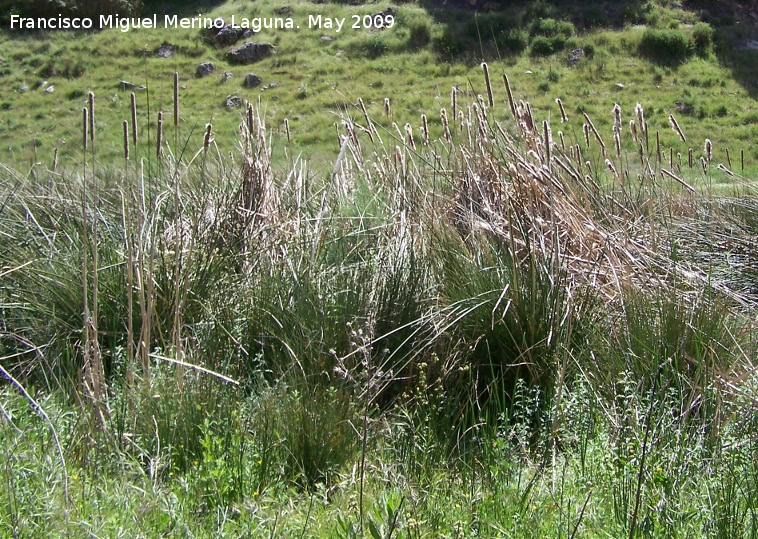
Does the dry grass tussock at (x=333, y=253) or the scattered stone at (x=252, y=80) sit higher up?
the dry grass tussock at (x=333, y=253)

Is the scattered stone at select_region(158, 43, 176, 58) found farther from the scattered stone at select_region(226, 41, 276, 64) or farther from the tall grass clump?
the tall grass clump

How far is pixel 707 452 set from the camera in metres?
2.30

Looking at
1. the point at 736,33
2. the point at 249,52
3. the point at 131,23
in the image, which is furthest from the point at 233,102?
the point at 736,33

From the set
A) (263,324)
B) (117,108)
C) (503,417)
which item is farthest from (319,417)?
(117,108)

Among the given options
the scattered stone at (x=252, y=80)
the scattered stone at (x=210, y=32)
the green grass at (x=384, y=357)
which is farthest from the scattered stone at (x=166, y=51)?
the green grass at (x=384, y=357)

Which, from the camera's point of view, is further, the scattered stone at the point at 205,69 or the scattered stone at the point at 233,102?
the scattered stone at the point at 205,69

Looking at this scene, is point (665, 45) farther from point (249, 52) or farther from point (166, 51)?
point (166, 51)

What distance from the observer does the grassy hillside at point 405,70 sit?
2164 centimetres

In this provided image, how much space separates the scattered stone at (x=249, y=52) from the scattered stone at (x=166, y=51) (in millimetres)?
1873

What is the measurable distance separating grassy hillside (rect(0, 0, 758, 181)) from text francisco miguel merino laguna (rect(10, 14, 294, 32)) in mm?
518

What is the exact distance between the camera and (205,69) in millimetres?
25953

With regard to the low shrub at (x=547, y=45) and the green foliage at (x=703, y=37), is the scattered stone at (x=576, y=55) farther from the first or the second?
the green foliage at (x=703, y=37)

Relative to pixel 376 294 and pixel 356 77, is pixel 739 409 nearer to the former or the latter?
pixel 376 294

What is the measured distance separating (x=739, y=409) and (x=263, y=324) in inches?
68.6
